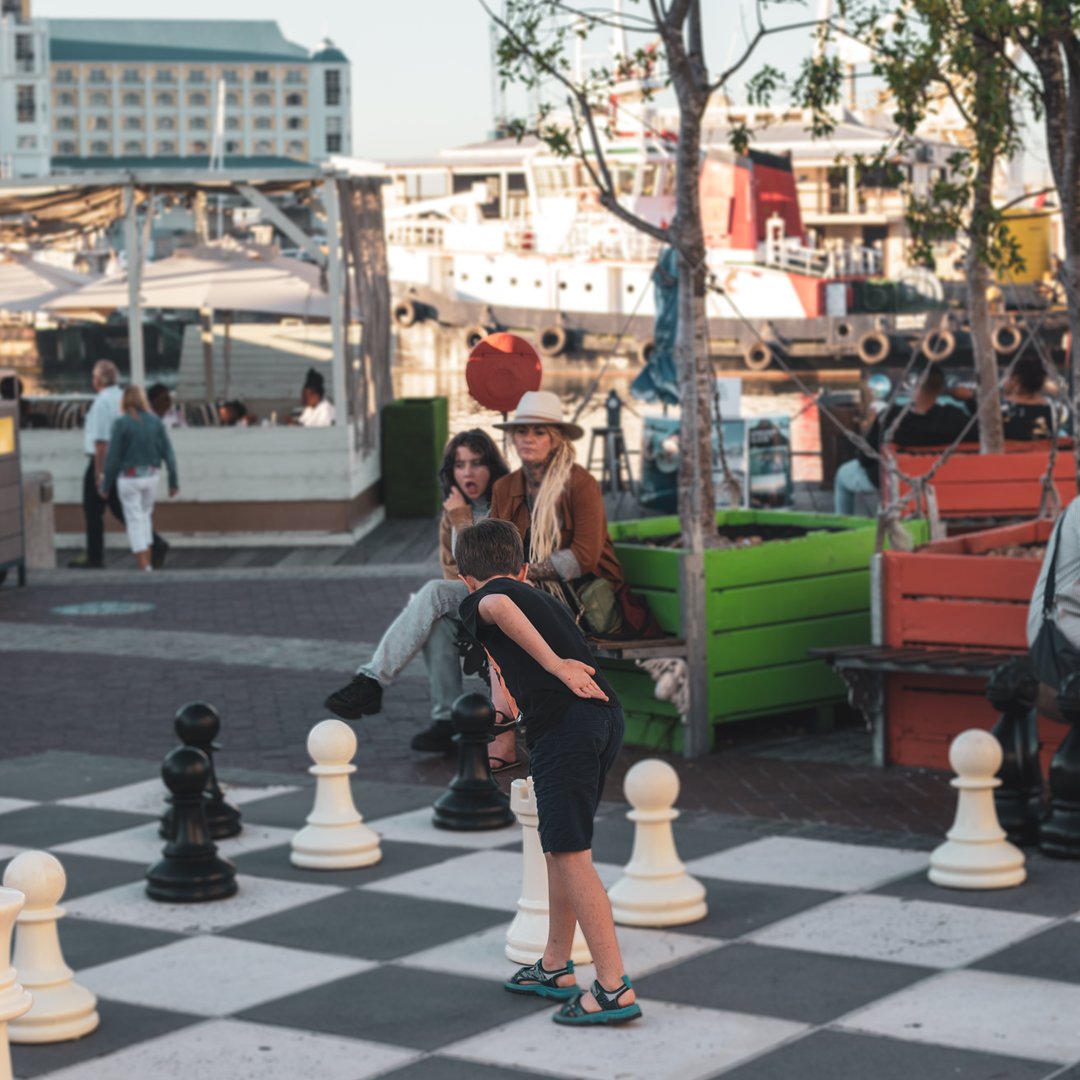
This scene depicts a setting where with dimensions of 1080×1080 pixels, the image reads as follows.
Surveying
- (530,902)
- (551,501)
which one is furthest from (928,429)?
(530,902)

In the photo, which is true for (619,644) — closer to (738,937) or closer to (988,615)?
(988,615)

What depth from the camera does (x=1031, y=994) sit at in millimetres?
5508

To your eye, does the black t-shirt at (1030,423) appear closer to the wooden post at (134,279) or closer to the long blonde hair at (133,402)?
the long blonde hair at (133,402)

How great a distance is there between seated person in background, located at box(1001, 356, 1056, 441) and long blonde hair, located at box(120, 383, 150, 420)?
6.66 meters

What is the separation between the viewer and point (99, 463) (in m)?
17.1

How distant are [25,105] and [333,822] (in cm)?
17576

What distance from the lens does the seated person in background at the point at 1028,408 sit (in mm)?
14962

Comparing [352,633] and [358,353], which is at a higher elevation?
[358,353]

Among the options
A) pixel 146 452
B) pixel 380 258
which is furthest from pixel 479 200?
pixel 146 452

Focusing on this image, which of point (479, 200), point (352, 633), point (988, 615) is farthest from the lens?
point (479, 200)

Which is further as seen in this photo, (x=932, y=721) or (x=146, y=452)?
(x=146, y=452)

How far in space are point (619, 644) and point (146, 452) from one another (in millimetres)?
Result: 8387

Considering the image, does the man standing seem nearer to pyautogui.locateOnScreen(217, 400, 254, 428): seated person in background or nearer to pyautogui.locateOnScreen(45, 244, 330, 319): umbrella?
pyautogui.locateOnScreen(217, 400, 254, 428): seated person in background

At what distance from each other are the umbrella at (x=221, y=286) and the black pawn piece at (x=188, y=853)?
14103mm
